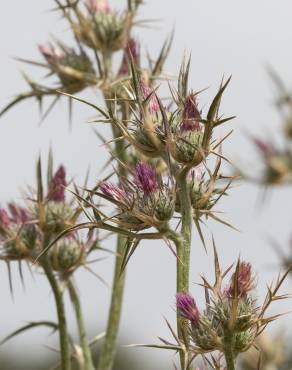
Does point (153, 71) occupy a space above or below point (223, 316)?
above

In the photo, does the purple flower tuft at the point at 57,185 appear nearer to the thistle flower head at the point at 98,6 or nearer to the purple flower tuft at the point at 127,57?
the purple flower tuft at the point at 127,57

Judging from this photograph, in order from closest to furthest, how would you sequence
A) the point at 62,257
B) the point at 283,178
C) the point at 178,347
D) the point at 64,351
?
the point at 178,347, the point at 64,351, the point at 62,257, the point at 283,178

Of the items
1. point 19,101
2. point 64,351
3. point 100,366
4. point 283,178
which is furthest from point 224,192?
point 283,178

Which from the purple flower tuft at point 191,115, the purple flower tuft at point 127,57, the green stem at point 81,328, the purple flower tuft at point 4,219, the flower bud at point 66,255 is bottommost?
the green stem at point 81,328

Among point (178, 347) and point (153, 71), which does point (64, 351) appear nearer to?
point (178, 347)

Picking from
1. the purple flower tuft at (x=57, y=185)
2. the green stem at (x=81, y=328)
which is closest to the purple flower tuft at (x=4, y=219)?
the purple flower tuft at (x=57, y=185)

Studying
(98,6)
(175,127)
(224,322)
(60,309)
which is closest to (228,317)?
(224,322)
